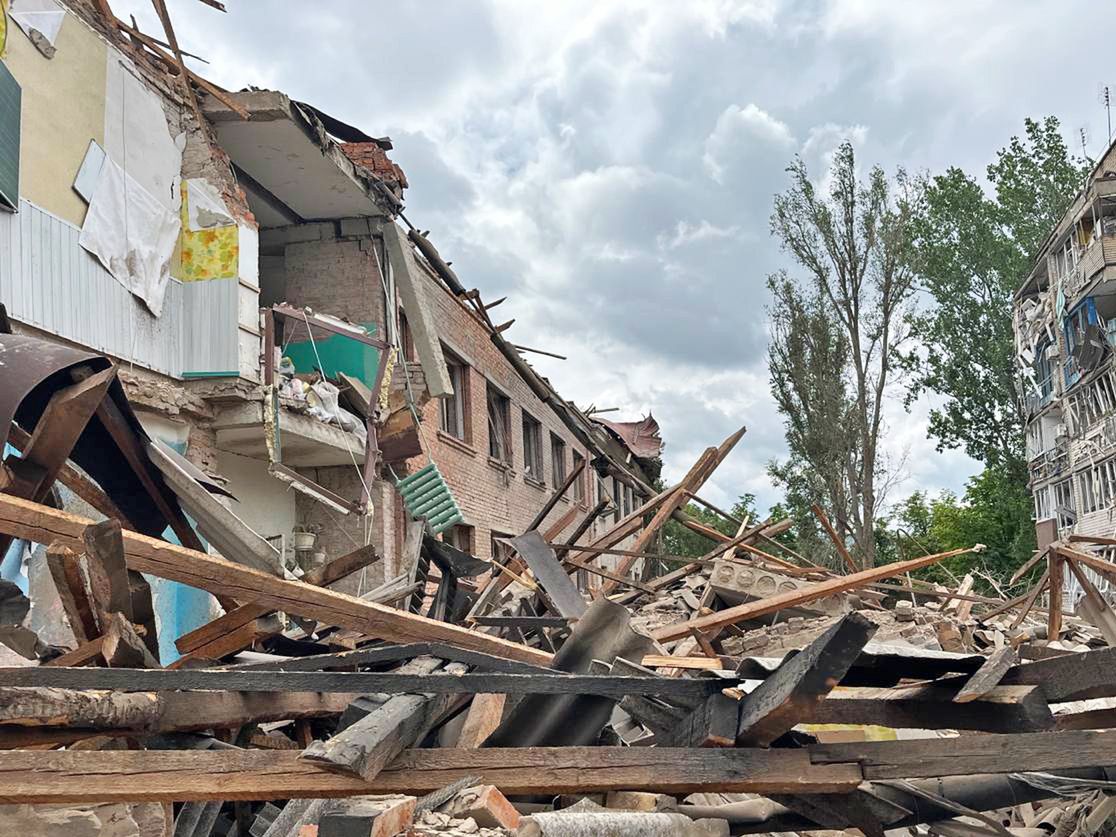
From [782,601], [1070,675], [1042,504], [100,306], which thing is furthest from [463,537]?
[1042,504]

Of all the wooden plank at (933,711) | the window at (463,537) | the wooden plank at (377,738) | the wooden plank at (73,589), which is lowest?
the wooden plank at (933,711)

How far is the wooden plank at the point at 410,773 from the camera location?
2254mm

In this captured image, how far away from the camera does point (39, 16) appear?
26.5ft

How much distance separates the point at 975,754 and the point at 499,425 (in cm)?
1641

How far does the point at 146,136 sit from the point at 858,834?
9.10m

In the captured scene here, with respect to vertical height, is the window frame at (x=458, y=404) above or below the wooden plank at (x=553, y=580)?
above

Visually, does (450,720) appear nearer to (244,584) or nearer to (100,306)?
(244,584)

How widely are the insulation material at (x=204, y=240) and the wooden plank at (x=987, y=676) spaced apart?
8.98 m

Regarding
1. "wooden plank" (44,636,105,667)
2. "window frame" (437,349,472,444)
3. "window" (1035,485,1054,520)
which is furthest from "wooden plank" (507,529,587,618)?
"window" (1035,485,1054,520)

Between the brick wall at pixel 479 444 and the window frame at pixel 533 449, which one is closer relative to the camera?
the brick wall at pixel 479 444

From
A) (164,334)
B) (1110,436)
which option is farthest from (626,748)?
(1110,436)

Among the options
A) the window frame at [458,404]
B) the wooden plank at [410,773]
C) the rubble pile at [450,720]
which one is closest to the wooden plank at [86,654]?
the rubble pile at [450,720]

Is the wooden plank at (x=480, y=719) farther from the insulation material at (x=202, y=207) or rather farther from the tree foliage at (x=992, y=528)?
the tree foliage at (x=992, y=528)

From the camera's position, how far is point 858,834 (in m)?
3.44
